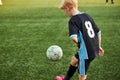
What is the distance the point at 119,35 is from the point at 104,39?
0.85 metres

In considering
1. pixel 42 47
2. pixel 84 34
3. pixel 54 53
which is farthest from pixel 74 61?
pixel 42 47

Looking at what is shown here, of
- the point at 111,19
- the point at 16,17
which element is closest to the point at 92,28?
the point at 111,19

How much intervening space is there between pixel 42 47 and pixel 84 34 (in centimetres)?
445

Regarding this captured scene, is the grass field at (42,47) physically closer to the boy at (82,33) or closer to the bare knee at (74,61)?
the bare knee at (74,61)

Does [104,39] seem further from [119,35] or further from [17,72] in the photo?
[17,72]

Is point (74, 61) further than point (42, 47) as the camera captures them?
No

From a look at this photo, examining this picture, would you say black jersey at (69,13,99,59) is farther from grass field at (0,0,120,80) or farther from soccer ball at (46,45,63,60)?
soccer ball at (46,45,63,60)

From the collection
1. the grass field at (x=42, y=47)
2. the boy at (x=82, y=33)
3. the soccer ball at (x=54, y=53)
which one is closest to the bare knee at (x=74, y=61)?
the boy at (x=82, y=33)

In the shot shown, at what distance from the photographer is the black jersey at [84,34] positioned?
16.6 ft

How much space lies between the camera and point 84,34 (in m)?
5.08

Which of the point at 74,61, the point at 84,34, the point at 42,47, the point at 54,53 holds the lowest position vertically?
the point at 42,47

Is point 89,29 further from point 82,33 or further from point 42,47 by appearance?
point 42,47

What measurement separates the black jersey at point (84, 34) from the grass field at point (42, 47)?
149 centimetres

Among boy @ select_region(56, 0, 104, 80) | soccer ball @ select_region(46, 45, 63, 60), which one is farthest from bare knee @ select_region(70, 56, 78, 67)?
soccer ball @ select_region(46, 45, 63, 60)
